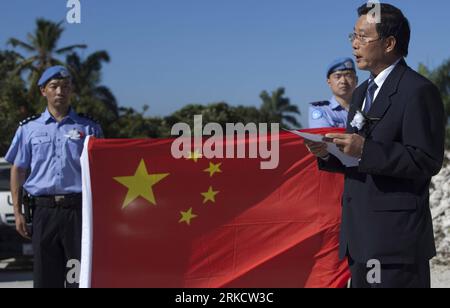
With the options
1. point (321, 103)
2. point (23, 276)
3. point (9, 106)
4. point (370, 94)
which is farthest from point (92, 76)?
point (370, 94)

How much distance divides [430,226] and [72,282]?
2.95 meters

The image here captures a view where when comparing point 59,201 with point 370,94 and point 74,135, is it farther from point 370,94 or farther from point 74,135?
point 370,94

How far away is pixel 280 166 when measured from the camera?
5.87 m

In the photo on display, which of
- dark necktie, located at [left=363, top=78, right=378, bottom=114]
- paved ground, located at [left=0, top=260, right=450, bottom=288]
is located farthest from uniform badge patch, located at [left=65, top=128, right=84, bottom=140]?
paved ground, located at [left=0, top=260, right=450, bottom=288]

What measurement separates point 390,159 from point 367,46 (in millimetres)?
528

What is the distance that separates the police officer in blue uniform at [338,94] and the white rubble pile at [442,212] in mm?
4081

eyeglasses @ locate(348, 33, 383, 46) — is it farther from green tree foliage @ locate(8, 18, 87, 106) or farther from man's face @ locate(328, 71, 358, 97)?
green tree foliage @ locate(8, 18, 87, 106)

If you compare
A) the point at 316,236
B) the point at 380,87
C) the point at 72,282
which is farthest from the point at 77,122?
the point at 380,87

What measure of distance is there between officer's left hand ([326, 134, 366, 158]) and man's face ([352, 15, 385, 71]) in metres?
0.38

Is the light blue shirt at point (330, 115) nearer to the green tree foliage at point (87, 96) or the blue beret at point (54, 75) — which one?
the blue beret at point (54, 75)

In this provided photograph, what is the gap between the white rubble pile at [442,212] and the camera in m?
9.42

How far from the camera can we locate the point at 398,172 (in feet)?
9.48

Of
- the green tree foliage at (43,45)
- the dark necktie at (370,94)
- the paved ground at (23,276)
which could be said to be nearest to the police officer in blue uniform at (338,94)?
the dark necktie at (370,94)
